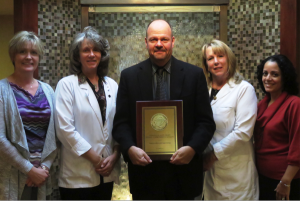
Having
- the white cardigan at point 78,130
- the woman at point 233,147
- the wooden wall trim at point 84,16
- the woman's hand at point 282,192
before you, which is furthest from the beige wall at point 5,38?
the woman's hand at point 282,192

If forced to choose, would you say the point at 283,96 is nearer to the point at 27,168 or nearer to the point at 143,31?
the point at 143,31

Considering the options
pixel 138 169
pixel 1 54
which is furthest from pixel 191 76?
pixel 1 54

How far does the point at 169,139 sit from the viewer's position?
6.10 ft

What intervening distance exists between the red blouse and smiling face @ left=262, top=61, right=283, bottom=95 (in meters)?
0.07

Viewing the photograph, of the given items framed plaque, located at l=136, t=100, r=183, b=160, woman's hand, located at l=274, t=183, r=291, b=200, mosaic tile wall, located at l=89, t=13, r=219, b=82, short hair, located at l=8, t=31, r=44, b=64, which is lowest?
woman's hand, located at l=274, t=183, r=291, b=200

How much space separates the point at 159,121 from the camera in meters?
1.86

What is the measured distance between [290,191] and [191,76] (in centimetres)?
117

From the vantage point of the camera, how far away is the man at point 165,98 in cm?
190

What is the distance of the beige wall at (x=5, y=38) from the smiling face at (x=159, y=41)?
4455mm

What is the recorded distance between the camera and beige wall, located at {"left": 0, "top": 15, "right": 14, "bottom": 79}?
5.58 meters

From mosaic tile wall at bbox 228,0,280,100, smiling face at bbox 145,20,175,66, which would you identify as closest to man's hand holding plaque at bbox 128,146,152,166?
smiling face at bbox 145,20,175,66

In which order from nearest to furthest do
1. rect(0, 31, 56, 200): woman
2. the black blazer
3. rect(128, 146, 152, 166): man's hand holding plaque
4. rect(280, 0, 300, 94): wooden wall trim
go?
rect(128, 146, 152, 166): man's hand holding plaque, the black blazer, rect(0, 31, 56, 200): woman, rect(280, 0, 300, 94): wooden wall trim

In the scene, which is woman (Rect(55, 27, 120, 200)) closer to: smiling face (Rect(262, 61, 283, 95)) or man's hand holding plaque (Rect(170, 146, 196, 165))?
man's hand holding plaque (Rect(170, 146, 196, 165))

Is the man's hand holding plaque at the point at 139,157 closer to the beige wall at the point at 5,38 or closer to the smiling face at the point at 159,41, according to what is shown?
the smiling face at the point at 159,41
